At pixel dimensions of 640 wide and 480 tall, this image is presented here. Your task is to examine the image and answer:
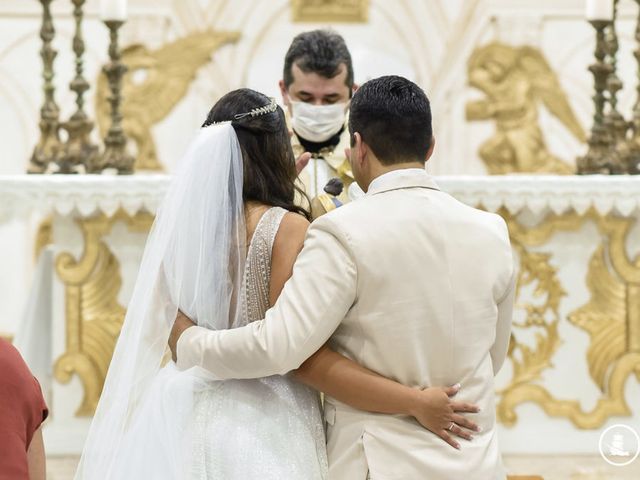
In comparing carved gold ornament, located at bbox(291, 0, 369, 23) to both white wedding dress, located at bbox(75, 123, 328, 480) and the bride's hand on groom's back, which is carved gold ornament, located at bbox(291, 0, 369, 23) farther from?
the bride's hand on groom's back

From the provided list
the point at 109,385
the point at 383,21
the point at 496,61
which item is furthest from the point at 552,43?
the point at 109,385

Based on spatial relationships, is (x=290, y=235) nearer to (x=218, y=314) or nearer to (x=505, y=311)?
(x=218, y=314)

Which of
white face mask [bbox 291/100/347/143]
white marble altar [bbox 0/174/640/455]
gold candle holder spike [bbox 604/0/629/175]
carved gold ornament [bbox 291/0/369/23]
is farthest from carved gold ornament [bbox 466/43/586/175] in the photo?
white face mask [bbox 291/100/347/143]

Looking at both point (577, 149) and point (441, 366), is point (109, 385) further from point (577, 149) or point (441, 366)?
point (577, 149)

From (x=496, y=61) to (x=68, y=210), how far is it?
4669 millimetres

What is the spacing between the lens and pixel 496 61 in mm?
9281

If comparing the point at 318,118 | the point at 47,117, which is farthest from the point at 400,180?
the point at 47,117

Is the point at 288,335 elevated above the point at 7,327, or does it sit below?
above

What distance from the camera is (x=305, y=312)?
2771 millimetres

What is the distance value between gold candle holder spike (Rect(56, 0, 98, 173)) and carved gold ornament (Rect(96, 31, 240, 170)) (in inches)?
116

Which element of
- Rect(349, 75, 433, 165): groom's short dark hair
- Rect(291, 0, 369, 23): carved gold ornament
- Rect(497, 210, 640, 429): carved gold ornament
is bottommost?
Rect(497, 210, 640, 429): carved gold ornament

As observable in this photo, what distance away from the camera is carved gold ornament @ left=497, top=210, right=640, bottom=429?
19.1 ft

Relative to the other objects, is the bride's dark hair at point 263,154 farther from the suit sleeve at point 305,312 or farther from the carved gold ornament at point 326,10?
the carved gold ornament at point 326,10

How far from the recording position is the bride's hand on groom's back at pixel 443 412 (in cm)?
281
